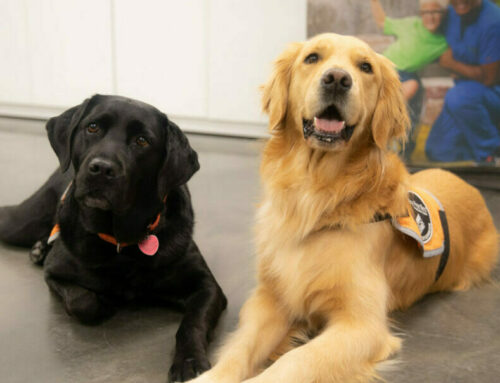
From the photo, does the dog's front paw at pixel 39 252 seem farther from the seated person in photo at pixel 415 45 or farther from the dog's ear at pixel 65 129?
the seated person in photo at pixel 415 45

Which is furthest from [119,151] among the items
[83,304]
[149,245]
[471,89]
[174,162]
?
[471,89]

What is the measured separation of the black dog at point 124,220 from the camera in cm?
215

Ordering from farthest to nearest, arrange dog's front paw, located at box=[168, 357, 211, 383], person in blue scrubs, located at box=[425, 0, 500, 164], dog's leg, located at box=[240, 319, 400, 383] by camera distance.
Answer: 1. person in blue scrubs, located at box=[425, 0, 500, 164]
2. dog's front paw, located at box=[168, 357, 211, 383]
3. dog's leg, located at box=[240, 319, 400, 383]

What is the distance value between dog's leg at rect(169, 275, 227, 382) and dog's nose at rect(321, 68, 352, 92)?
930 mm

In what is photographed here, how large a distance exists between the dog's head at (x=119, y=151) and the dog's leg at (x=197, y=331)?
43 centimetres

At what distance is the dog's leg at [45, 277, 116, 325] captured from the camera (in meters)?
2.22

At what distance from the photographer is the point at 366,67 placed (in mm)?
2123

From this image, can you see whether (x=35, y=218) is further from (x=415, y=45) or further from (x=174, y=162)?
(x=415, y=45)

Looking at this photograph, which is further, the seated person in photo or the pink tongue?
the seated person in photo

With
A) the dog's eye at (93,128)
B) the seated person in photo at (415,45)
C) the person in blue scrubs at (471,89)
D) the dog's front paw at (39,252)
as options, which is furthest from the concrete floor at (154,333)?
the seated person in photo at (415,45)

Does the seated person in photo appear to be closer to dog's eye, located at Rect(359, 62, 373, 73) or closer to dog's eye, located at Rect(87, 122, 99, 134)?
dog's eye, located at Rect(359, 62, 373, 73)

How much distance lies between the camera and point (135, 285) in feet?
7.62

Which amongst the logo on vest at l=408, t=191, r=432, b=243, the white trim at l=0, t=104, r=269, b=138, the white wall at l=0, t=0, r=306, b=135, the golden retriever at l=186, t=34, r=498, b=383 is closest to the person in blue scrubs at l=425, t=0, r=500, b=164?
the white wall at l=0, t=0, r=306, b=135

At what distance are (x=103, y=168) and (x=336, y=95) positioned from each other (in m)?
0.86
